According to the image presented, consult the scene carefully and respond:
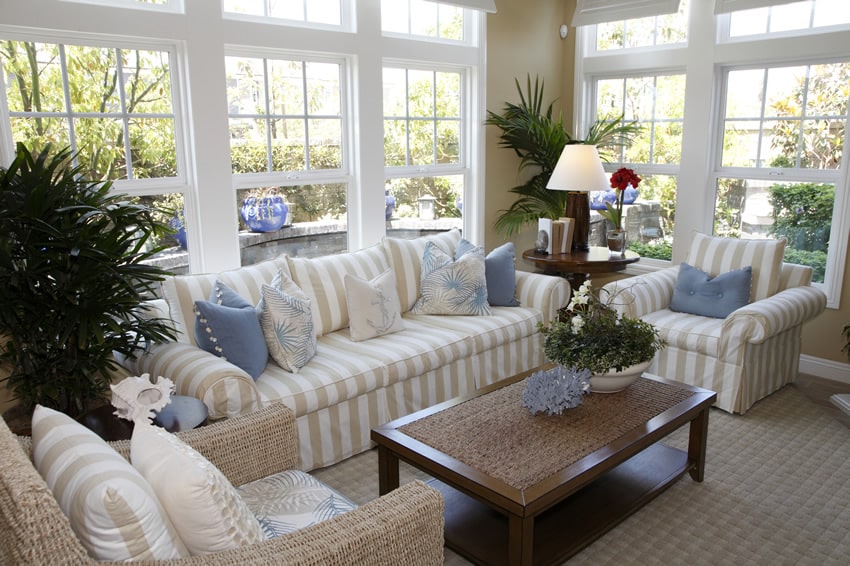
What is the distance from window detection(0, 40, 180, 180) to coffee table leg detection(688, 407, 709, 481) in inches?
111

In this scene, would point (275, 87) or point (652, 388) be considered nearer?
point (652, 388)

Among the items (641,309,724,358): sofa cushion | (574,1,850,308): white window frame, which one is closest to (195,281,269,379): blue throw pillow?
(641,309,724,358): sofa cushion

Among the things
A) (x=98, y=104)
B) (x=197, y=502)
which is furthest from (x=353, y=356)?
(x=197, y=502)

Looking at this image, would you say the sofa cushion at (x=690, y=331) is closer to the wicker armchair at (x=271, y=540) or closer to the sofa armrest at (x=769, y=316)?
the sofa armrest at (x=769, y=316)

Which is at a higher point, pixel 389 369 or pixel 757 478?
pixel 389 369

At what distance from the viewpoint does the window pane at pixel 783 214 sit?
4.27 metres

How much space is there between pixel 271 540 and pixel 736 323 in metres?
2.88

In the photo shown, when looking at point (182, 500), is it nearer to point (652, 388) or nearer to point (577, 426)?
point (577, 426)

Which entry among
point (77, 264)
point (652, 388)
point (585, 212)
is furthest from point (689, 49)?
point (77, 264)

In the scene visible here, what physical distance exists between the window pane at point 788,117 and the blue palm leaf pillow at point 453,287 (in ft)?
6.77

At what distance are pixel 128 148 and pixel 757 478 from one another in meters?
3.34

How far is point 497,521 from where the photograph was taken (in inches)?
97.5

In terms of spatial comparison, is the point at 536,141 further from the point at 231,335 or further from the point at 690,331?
the point at 231,335

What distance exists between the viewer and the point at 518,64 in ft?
16.4
